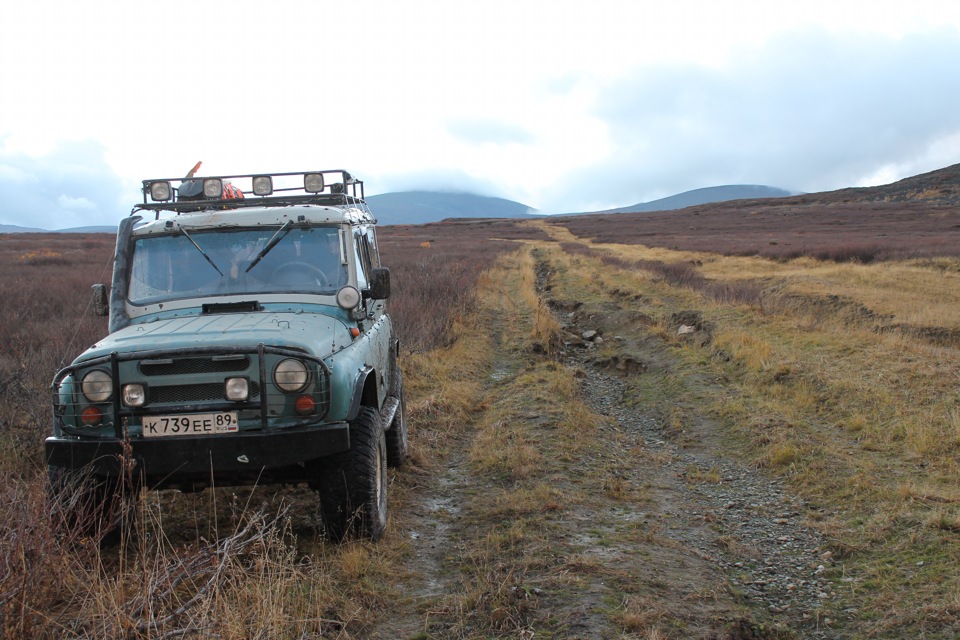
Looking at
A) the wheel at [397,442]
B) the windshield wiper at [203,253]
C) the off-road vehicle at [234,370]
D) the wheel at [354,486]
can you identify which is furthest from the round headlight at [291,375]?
the wheel at [397,442]

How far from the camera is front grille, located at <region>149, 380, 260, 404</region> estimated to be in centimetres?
398

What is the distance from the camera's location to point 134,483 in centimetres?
407

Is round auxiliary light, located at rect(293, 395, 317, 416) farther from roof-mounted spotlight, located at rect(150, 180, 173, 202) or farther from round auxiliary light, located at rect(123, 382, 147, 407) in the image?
roof-mounted spotlight, located at rect(150, 180, 173, 202)

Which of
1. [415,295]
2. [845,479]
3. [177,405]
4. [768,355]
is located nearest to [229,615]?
[177,405]

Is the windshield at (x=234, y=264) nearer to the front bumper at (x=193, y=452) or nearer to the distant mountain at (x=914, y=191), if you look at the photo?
the front bumper at (x=193, y=452)

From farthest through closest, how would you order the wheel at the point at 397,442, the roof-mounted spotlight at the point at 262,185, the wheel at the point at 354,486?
1. the roof-mounted spotlight at the point at 262,185
2. the wheel at the point at 397,442
3. the wheel at the point at 354,486

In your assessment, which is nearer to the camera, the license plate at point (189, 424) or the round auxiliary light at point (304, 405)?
the license plate at point (189, 424)

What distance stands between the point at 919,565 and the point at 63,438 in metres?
5.12

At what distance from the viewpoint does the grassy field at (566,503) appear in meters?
3.39

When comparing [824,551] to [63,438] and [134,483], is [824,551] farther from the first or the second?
[63,438]

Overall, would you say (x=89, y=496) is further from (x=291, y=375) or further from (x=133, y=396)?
(x=291, y=375)

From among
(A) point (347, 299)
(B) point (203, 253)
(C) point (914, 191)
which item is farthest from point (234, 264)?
(C) point (914, 191)

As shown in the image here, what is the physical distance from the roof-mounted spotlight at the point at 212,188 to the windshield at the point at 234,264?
0.85 metres

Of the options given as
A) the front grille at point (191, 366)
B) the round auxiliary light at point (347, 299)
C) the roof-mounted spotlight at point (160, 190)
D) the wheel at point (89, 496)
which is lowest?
the wheel at point (89, 496)
